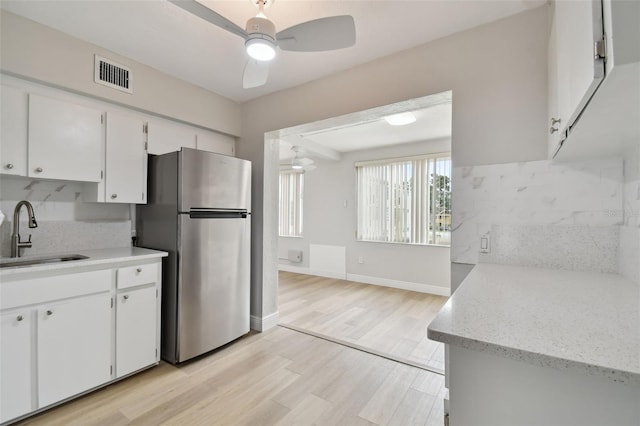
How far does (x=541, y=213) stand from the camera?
164 cm

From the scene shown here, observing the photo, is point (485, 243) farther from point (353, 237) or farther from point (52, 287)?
point (353, 237)

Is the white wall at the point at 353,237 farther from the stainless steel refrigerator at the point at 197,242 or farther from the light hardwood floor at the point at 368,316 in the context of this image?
the stainless steel refrigerator at the point at 197,242

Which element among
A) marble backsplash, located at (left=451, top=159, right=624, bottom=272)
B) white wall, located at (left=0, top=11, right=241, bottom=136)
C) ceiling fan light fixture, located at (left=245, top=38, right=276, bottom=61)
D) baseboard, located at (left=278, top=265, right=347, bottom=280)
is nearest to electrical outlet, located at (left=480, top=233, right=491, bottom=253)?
marble backsplash, located at (left=451, top=159, right=624, bottom=272)

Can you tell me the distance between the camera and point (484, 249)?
1793mm

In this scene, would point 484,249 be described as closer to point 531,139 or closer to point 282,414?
point 531,139

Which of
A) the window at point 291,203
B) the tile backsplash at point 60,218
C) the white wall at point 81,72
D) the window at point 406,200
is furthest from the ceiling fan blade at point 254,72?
the window at point 291,203

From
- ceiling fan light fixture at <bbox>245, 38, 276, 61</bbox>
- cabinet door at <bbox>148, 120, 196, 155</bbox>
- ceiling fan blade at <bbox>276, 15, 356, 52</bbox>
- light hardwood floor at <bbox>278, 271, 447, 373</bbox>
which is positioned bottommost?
light hardwood floor at <bbox>278, 271, 447, 373</bbox>

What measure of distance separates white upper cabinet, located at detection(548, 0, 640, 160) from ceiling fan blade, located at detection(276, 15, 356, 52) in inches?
35.0

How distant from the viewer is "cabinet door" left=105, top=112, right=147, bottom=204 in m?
2.21

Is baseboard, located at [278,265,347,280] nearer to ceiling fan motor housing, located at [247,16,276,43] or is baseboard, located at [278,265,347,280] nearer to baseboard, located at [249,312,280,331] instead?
baseboard, located at [249,312,280,331]

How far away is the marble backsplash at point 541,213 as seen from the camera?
1464 mm

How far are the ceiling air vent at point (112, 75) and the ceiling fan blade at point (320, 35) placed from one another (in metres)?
1.59

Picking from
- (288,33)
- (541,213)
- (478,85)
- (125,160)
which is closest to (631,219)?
(541,213)

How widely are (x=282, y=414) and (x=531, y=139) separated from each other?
230cm
